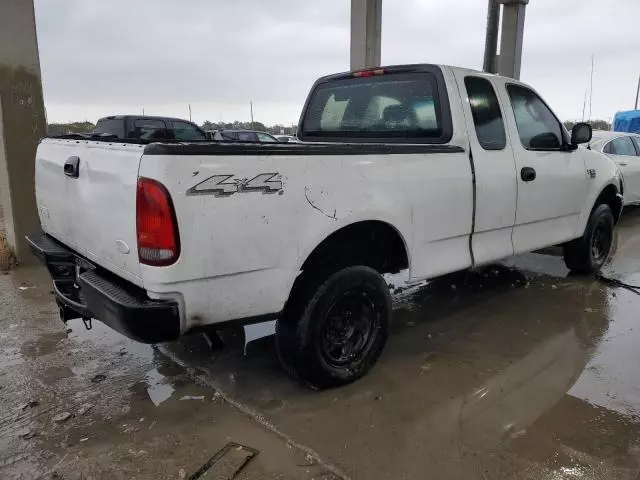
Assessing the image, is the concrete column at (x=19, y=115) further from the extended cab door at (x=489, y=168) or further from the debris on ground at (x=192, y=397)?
the extended cab door at (x=489, y=168)

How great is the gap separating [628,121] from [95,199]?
21973 millimetres

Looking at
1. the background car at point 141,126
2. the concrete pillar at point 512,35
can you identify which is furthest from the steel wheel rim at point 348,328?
the concrete pillar at point 512,35

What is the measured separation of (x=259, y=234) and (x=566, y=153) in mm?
3629

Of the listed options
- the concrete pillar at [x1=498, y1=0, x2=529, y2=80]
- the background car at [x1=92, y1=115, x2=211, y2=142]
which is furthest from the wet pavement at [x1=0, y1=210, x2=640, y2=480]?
the concrete pillar at [x1=498, y1=0, x2=529, y2=80]

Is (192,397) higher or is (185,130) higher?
(185,130)

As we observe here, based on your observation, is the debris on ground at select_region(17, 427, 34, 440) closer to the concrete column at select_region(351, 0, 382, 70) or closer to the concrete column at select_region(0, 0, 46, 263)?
the concrete column at select_region(0, 0, 46, 263)

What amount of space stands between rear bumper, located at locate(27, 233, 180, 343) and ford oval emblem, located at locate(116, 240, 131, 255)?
215 mm

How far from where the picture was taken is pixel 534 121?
463cm

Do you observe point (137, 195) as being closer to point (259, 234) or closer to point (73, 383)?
point (259, 234)

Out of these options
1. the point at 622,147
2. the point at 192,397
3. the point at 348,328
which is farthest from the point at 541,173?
the point at 622,147

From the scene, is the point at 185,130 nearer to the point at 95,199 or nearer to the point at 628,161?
the point at 628,161

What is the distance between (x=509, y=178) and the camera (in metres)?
4.11

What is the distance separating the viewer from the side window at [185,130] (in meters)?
13.2

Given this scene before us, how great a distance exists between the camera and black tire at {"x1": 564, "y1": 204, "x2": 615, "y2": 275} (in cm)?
548
